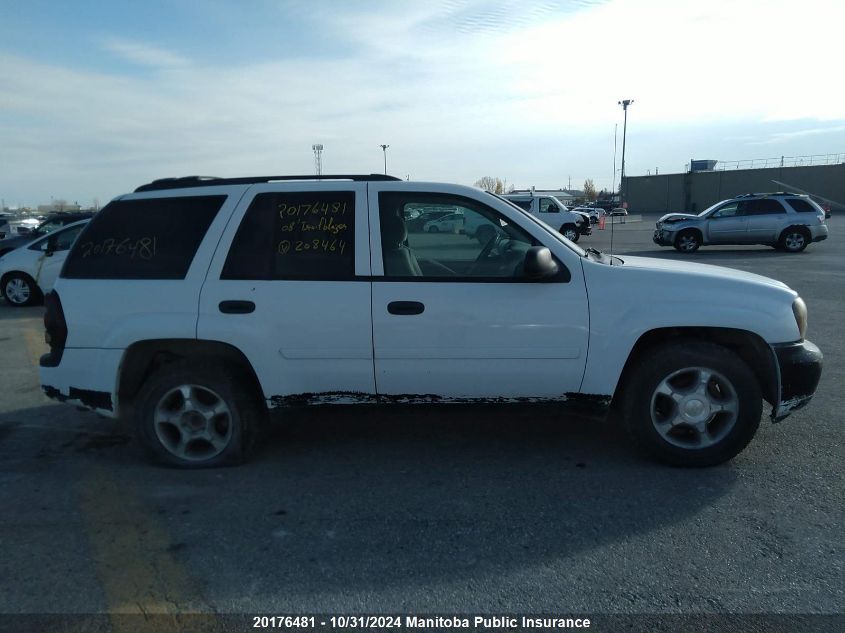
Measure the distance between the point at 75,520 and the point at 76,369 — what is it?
3.39 feet

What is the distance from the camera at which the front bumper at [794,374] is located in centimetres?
413

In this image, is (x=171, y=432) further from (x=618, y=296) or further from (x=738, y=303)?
(x=738, y=303)

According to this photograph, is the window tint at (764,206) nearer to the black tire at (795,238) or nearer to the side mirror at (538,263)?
the black tire at (795,238)

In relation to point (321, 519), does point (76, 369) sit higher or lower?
higher

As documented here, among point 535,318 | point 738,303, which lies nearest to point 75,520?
point 535,318

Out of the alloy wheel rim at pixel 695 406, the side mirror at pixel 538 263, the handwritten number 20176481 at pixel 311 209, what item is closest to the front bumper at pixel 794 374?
the alloy wheel rim at pixel 695 406

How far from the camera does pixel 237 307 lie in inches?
164

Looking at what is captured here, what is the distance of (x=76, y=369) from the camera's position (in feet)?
14.1

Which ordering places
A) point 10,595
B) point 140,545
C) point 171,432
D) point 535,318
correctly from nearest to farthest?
1. point 10,595
2. point 140,545
3. point 535,318
4. point 171,432

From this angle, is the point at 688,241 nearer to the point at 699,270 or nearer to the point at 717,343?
the point at 699,270

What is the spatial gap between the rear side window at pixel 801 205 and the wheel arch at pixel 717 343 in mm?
19562

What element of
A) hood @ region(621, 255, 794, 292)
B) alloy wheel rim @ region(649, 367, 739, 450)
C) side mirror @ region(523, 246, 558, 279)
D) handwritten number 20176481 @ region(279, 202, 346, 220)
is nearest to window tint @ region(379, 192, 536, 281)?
side mirror @ region(523, 246, 558, 279)

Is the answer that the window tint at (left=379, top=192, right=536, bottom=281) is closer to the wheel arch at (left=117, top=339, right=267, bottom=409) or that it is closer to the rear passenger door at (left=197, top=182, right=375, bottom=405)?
the rear passenger door at (left=197, top=182, right=375, bottom=405)

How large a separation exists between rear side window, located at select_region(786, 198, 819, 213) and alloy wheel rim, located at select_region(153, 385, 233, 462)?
2153 cm
